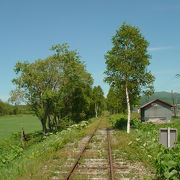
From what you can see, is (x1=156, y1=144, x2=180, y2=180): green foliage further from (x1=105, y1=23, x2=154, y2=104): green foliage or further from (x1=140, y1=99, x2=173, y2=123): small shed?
(x1=140, y1=99, x2=173, y2=123): small shed

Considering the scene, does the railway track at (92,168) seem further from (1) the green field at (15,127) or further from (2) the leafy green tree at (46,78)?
(1) the green field at (15,127)

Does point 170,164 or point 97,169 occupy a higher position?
point 170,164

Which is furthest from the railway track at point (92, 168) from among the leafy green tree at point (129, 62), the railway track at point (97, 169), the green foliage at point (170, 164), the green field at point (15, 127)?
the green field at point (15, 127)

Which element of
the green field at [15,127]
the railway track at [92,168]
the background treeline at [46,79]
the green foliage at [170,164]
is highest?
the background treeline at [46,79]

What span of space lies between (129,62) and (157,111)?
2208cm

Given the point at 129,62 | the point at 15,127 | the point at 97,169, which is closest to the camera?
the point at 97,169

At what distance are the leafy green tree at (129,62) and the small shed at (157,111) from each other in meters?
20.0

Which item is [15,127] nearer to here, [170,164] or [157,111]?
[157,111]

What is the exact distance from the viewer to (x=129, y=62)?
67.5 feet

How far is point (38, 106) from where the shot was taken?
2767 cm

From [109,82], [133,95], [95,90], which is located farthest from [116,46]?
[95,90]

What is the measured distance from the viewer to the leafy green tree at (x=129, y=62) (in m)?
20.0

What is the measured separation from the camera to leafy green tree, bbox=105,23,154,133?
1997cm

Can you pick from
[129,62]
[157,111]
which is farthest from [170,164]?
[157,111]
